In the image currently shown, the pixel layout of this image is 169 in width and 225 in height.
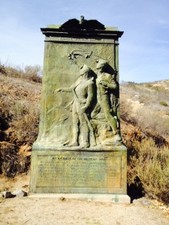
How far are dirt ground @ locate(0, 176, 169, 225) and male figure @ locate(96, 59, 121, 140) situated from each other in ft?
4.78

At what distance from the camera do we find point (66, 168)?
6070 millimetres

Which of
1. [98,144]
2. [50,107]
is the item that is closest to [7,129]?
[50,107]

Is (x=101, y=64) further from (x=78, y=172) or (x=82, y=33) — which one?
(x=78, y=172)

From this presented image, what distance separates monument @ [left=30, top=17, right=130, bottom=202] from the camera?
604cm

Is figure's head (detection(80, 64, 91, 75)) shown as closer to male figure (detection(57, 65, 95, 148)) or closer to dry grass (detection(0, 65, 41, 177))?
male figure (detection(57, 65, 95, 148))

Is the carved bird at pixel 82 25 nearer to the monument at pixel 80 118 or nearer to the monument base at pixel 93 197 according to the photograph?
the monument at pixel 80 118

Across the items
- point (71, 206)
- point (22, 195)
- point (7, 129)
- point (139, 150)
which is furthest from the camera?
point (7, 129)

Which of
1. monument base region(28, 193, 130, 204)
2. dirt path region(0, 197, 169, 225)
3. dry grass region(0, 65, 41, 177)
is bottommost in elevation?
dirt path region(0, 197, 169, 225)

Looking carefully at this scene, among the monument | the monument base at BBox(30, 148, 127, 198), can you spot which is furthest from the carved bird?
the monument base at BBox(30, 148, 127, 198)

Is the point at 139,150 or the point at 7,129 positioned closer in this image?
the point at 139,150

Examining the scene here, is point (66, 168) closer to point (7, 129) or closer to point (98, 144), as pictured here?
point (98, 144)

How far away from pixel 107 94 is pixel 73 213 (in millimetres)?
2498

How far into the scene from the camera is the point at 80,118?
6215 millimetres

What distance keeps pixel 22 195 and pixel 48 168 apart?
2.42 feet
